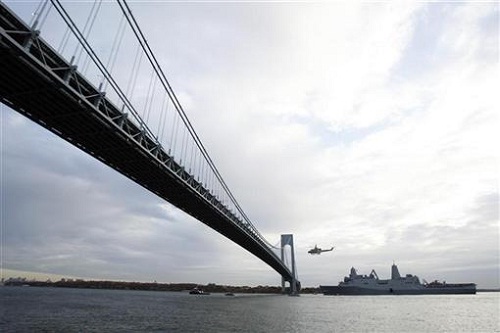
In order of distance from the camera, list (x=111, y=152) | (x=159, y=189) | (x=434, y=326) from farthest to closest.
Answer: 1. (x=159, y=189)
2. (x=434, y=326)
3. (x=111, y=152)

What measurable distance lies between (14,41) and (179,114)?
25485 millimetres

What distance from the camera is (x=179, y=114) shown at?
41094 mm

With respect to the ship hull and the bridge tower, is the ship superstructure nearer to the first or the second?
the ship hull

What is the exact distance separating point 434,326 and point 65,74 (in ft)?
115

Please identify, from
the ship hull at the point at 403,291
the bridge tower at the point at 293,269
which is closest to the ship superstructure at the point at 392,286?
the ship hull at the point at 403,291

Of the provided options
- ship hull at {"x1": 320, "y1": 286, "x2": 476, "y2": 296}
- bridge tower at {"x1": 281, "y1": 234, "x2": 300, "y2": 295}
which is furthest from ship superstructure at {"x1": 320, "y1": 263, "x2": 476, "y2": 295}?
bridge tower at {"x1": 281, "y1": 234, "x2": 300, "y2": 295}

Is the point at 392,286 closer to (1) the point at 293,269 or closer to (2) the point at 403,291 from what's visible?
(2) the point at 403,291

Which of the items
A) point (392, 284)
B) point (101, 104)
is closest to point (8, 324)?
point (101, 104)

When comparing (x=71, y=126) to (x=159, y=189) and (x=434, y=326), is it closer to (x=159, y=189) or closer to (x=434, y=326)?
(x=159, y=189)

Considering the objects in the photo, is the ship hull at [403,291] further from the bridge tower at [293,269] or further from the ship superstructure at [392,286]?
the bridge tower at [293,269]

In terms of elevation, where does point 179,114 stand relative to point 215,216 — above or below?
above

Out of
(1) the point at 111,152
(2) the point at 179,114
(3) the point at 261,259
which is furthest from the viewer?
(3) the point at 261,259

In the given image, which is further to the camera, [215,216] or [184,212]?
[215,216]

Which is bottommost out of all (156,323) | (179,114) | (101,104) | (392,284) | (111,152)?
(392,284)
